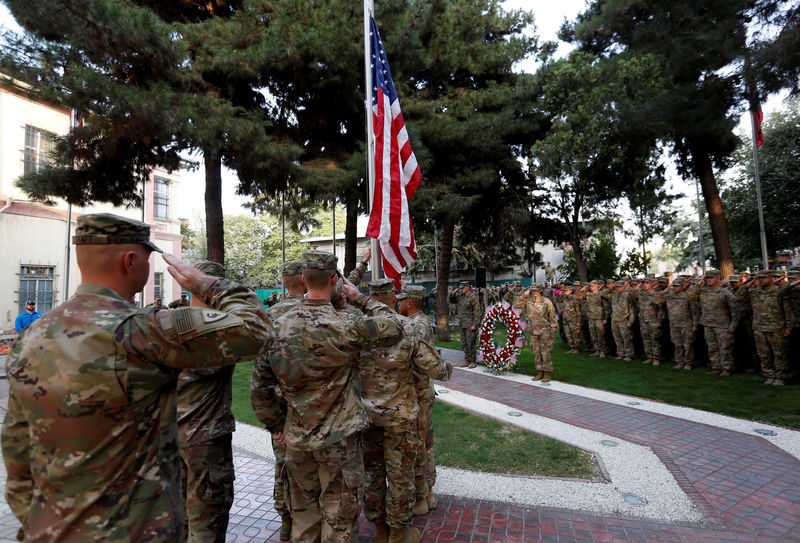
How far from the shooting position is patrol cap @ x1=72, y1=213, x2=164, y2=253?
1.77m

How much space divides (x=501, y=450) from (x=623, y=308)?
26.0 feet

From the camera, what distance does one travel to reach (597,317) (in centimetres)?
1266

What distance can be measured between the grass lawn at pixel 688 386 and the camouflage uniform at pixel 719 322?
0.40 metres

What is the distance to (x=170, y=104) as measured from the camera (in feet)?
26.1

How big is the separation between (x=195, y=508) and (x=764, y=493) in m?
5.10

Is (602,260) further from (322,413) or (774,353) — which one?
(322,413)

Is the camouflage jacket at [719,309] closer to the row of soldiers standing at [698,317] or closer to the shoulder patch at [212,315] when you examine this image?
the row of soldiers standing at [698,317]

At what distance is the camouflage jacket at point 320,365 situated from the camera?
2.77 meters

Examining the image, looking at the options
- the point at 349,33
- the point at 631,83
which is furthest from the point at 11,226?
the point at 631,83

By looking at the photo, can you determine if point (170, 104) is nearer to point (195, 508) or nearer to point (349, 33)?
point (349, 33)

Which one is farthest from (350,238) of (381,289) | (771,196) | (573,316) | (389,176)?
(771,196)

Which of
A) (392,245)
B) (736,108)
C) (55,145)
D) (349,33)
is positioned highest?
(349,33)

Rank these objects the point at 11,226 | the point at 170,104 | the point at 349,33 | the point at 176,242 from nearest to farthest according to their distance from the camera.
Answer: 1. the point at 170,104
2. the point at 349,33
3. the point at 11,226
4. the point at 176,242

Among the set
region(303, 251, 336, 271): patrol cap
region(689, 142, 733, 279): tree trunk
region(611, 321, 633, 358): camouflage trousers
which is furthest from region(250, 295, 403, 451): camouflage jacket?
region(689, 142, 733, 279): tree trunk
